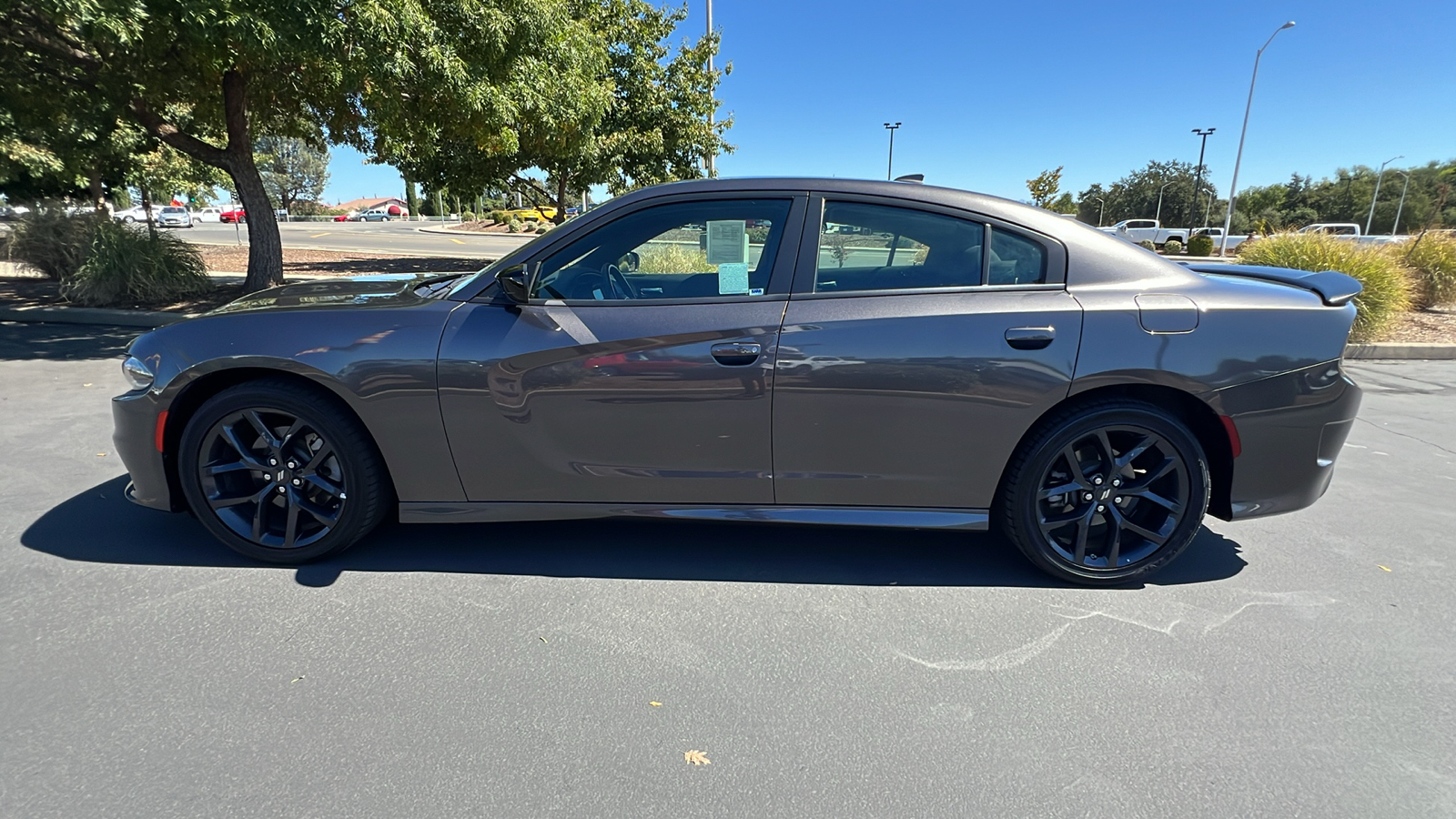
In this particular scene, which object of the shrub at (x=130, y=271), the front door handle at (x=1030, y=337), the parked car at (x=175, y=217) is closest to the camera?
the front door handle at (x=1030, y=337)

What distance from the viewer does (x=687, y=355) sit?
2854 millimetres

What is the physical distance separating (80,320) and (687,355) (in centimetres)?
1064

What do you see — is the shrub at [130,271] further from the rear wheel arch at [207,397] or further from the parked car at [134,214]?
the rear wheel arch at [207,397]

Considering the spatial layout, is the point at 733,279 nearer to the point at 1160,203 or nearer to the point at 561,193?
the point at 561,193

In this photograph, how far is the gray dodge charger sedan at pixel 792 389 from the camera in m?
2.86

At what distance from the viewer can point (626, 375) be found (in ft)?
9.42

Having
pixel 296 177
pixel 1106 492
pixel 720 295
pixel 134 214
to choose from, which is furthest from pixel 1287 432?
pixel 296 177

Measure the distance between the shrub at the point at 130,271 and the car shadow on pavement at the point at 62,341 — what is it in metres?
0.97

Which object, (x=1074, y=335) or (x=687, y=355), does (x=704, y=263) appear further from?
(x=1074, y=335)

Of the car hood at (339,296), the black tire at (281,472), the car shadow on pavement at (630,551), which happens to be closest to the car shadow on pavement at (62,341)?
the car shadow on pavement at (630,551)

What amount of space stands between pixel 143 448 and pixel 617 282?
2112 millimetres

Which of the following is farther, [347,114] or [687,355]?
[347,114]

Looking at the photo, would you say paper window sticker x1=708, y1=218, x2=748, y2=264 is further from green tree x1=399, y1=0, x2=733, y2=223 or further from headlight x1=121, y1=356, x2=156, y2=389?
green tree x1=399, y1=0, x2=733, y2=223

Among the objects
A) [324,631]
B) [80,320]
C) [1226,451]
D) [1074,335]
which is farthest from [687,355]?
[80,320]
